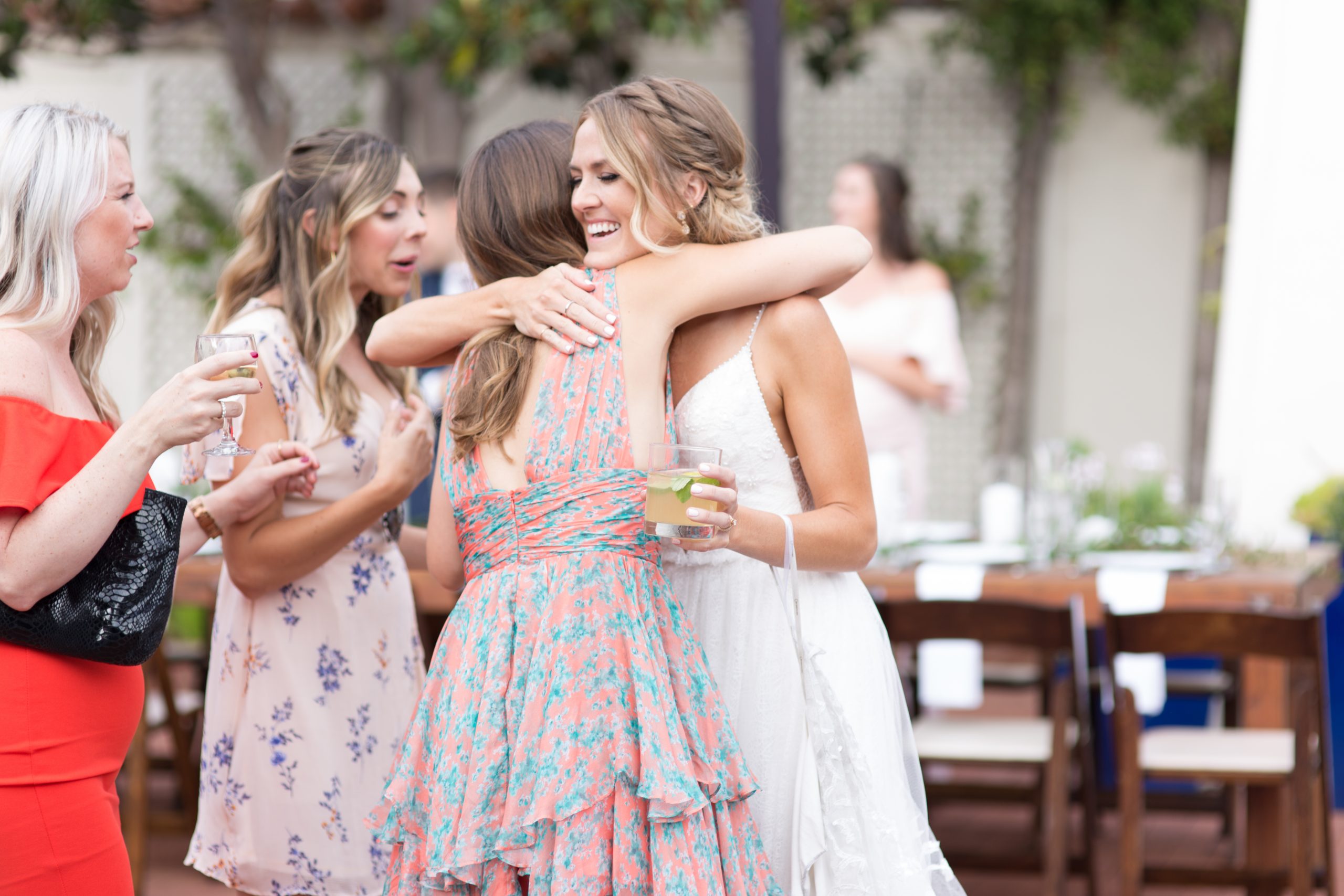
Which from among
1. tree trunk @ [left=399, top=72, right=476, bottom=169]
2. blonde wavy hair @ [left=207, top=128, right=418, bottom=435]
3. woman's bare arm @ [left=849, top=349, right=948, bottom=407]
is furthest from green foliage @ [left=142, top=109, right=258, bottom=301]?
blonde wavy hair @ [left=207, top=128, right=418, bottom=435]

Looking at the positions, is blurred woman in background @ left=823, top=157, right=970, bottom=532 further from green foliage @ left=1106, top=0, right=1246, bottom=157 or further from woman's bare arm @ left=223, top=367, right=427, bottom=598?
green foliage @ left=1106, top=0, right=1246, bottom=157

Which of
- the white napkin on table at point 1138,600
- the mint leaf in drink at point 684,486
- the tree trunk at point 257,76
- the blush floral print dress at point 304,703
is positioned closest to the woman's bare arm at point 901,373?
the white napkin on table at point 1138,600

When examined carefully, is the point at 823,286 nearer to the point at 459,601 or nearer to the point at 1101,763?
the point at 459,601

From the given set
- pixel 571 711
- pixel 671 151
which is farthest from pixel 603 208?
pixel 571 711

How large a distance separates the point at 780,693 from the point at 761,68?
3875 mm

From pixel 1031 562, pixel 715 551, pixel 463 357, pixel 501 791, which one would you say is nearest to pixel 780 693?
pixel 715 551

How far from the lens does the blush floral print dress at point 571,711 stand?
1.51 meters

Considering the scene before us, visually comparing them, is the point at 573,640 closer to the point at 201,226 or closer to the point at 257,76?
the point at 257,76

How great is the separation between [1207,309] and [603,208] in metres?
6.51

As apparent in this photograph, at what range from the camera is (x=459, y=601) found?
5.56 feet

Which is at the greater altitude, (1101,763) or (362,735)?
(362,735)

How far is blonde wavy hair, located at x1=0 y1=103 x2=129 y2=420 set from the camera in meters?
1.62

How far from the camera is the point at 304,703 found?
→ 2.09 metres

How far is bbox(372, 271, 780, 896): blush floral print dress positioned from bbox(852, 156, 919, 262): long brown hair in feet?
9.92
